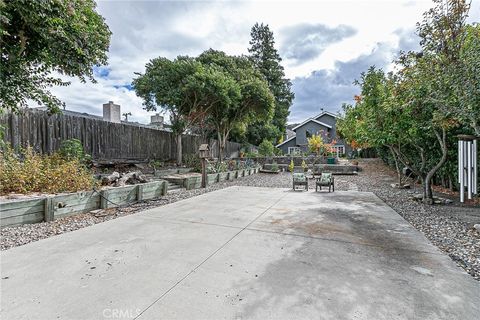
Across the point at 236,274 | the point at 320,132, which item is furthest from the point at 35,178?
the point at 320,132

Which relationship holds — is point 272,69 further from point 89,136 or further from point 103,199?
point 103,199

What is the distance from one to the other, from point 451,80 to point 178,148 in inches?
428

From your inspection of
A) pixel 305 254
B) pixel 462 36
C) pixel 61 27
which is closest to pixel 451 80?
pixel 462 36

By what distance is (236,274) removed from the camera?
2.37 metres

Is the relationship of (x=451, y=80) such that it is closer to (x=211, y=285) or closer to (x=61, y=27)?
(x=211, y=285)

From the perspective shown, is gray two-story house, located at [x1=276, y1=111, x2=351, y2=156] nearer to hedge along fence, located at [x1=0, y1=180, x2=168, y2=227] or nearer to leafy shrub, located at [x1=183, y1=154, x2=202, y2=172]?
leafy shrub, located at [x1=183, y1=154, x2=202, y2=172]

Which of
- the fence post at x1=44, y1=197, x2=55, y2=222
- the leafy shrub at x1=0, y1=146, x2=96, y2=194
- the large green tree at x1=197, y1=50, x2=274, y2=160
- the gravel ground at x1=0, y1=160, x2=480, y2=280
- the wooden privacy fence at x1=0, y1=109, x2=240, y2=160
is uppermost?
the large green tree at x1=197, y1=50, x2=274, y2=160

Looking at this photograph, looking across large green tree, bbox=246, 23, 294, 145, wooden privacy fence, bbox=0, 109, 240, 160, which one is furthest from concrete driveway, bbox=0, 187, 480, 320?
large green tree, bbox=246, 23, 294, 145

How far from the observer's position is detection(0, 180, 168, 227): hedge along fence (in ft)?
12.1

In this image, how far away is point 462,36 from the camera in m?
4.07

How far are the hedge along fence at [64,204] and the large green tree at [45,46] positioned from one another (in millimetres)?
2968

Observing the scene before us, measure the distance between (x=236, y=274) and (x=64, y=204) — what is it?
390 centimetres

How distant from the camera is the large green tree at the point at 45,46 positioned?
439 centimetres

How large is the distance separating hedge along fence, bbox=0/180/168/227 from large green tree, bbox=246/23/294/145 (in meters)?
22.4
